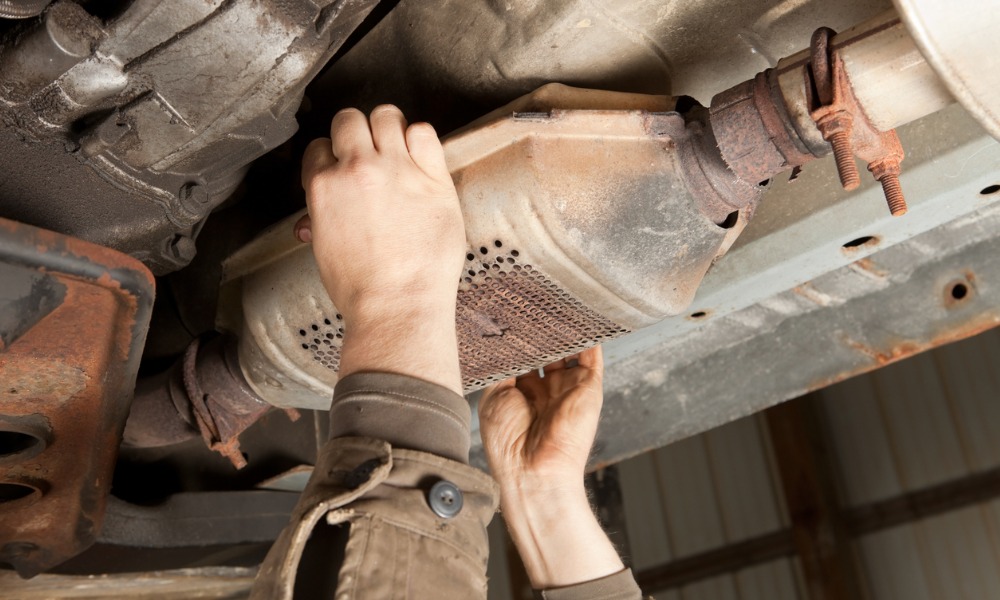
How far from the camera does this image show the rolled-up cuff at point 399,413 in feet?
2.80

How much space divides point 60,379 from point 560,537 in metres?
0.69

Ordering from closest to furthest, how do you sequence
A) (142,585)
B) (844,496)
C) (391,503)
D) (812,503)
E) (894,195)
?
(391,503), (894,195), (142,585), (812,503), (844,496)

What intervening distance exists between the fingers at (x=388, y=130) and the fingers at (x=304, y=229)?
0.15m

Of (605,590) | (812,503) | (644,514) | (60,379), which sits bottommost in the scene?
(605,590)

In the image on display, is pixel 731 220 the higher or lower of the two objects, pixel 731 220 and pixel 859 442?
the lower

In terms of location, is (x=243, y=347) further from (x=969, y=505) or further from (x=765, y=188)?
(x=969, y=505)

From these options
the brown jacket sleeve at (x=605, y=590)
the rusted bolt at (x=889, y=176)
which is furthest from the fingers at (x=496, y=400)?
the rusted bolt at (x=889, y=176)

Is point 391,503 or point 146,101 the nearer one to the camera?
point 391,503

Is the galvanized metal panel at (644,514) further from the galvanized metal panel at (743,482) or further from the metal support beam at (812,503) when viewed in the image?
the metal support beam at (812,503)

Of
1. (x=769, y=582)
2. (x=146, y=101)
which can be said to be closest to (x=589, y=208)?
(x=146, y=101)

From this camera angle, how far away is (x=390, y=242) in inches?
38.0

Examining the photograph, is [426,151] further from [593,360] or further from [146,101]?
[593,360]

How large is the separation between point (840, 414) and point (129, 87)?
564 centimetres

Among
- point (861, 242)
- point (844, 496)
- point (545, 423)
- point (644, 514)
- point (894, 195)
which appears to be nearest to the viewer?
point (894, 195)
